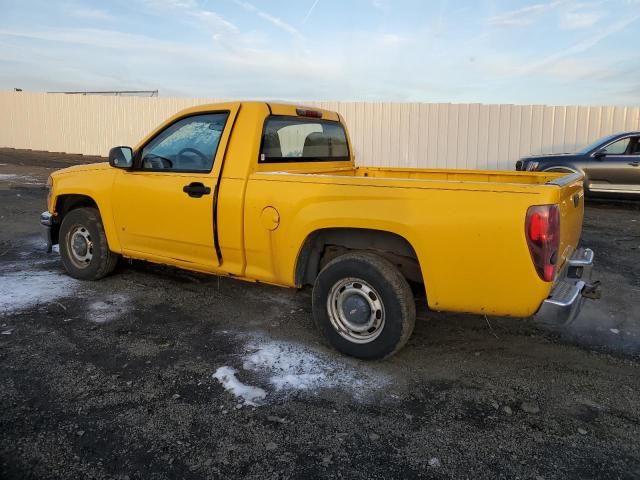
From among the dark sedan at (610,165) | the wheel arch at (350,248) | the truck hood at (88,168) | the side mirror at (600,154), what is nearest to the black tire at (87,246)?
the truck hood at (88,168)

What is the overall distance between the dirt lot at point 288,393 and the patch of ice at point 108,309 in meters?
0.02

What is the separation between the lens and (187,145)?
4.67 meters

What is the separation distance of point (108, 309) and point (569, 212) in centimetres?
387

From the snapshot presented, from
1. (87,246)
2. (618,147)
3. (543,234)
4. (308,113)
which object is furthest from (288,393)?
(618,147)

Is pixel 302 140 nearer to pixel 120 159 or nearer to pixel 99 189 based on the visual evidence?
pixel 120 159

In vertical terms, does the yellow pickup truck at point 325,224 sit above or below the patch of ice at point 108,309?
above

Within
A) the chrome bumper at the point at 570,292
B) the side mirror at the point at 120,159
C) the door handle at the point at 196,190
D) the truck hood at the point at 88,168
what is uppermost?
the side mirror at the point at 120,159

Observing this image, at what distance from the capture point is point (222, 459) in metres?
2.65

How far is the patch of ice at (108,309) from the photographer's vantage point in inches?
179

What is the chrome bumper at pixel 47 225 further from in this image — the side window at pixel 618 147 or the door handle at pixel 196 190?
the side window at pixel 618 147

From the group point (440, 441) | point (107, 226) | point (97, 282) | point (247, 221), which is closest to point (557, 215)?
point (440, 441)

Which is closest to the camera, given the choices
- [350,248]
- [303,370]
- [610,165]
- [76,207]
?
[303,370]

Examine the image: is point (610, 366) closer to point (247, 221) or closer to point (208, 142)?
point (247, 221)

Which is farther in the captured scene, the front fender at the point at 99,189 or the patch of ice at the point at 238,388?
the front fender at the point at 99,189
